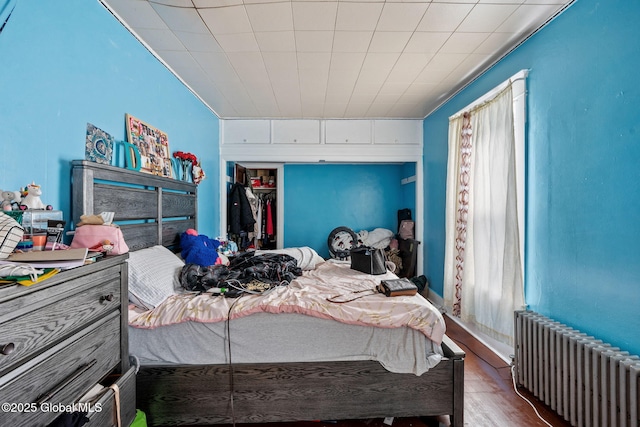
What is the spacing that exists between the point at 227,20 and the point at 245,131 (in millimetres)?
2181

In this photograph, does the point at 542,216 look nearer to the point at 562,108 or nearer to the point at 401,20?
the point at 562,108

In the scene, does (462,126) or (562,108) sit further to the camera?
(462,126)

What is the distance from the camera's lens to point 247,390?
1.68 m

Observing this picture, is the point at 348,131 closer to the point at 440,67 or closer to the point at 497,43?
the point at 440,67

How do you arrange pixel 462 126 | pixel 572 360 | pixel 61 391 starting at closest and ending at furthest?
pixel 61 391 → pixel 572 360 → pixel 462 126

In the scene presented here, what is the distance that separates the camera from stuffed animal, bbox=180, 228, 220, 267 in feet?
7.98

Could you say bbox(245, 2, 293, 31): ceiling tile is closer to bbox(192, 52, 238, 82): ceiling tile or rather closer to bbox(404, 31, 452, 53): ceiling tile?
bbox(192, 52, 238, 82): ceiling tile

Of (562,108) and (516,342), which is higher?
(562,108)

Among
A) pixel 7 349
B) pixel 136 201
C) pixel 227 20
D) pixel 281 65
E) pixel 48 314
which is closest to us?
pixel 7 349

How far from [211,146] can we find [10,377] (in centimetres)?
332

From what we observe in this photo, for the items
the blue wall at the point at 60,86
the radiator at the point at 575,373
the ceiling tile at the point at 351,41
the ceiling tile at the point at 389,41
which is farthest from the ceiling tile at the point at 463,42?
the blue wall at the point at 60,86

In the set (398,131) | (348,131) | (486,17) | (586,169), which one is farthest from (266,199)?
(586,169)

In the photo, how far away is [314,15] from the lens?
1934mm

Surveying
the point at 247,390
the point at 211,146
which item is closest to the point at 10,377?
the point at 247,390
